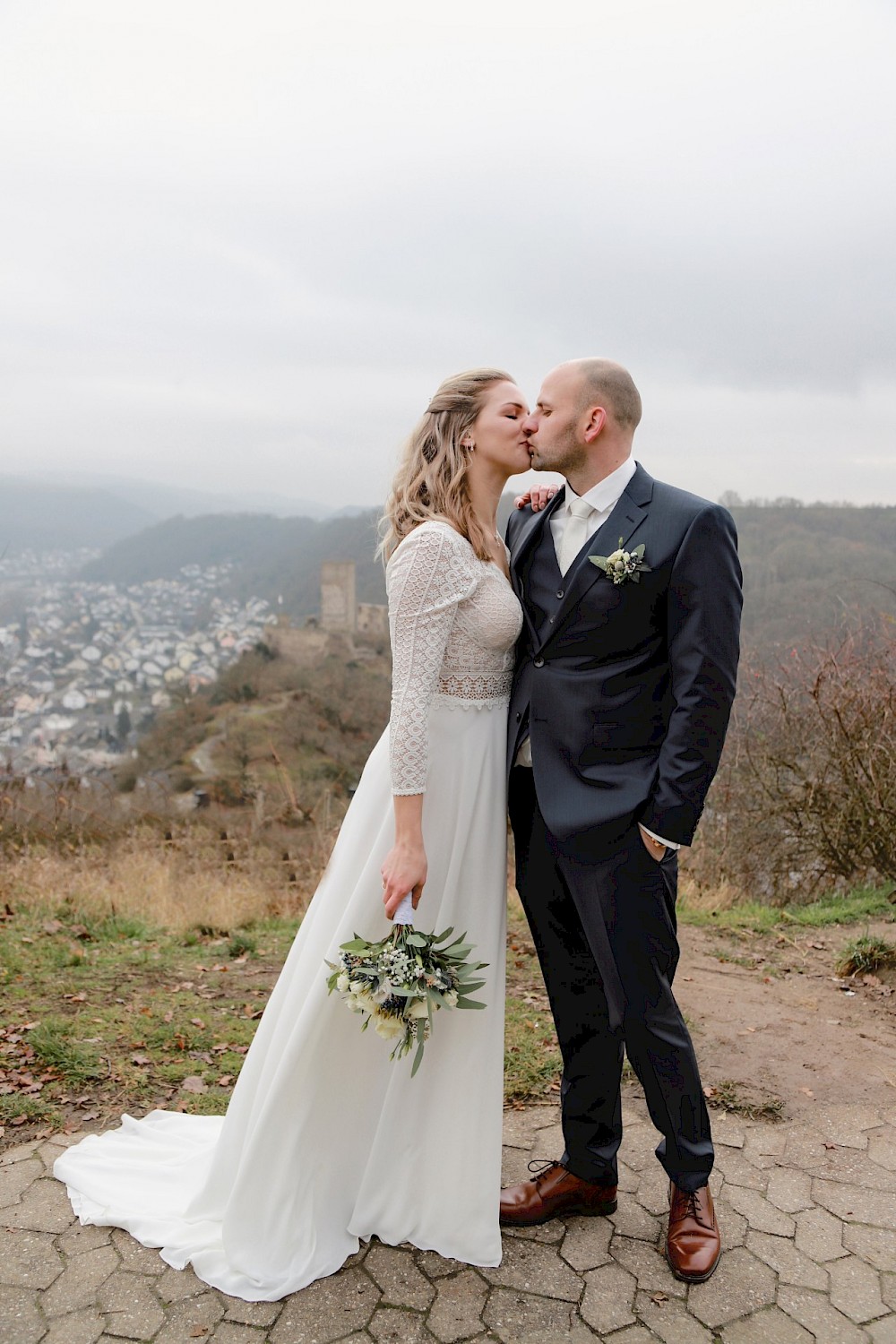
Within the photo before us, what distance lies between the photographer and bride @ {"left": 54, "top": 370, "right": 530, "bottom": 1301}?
101 inches

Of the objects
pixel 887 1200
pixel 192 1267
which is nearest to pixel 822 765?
pixel 887 1200

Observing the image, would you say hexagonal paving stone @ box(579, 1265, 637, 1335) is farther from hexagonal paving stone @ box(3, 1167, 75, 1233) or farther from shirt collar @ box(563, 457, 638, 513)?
shirt collar @ box(563, 457, 638, 513)

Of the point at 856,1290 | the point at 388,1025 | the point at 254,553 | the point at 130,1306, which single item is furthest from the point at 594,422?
the point at 254,553

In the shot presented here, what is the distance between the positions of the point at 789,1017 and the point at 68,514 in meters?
103

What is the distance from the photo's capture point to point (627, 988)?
254 centimetres

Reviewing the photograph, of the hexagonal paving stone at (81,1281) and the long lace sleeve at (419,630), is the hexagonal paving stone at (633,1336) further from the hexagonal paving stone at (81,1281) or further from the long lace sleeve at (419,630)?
the long lace sleeve at (419,630)

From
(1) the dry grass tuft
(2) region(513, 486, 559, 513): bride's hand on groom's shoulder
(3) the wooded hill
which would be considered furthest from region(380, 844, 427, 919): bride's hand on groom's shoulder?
(1) the dry grass tuft

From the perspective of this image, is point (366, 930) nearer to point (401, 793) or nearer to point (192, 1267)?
point (401, 793)

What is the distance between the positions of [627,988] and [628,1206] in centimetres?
88

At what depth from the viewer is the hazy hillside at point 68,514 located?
253ft

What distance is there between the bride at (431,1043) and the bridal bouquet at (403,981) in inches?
5.8

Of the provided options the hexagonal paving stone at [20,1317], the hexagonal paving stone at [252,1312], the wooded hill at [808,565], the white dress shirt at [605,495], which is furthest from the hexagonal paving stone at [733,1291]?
the wooded hill at [808,565]

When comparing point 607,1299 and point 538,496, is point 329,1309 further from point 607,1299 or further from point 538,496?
point 538,496

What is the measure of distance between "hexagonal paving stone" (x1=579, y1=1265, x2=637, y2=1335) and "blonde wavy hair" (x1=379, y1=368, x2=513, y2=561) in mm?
1983
